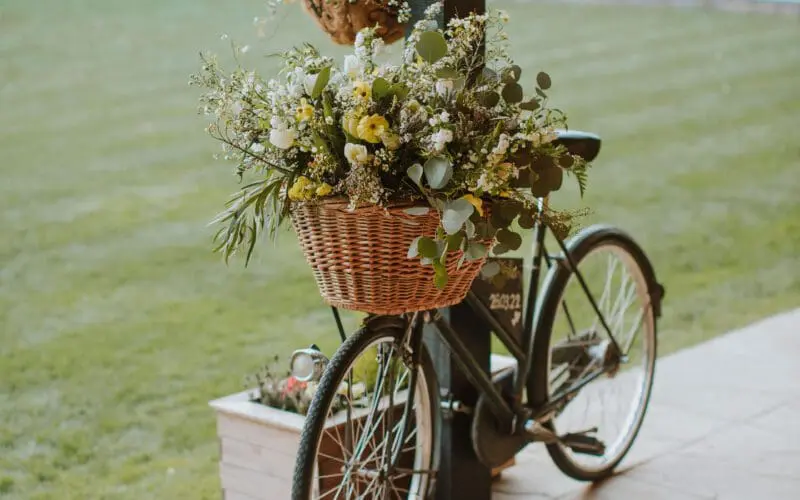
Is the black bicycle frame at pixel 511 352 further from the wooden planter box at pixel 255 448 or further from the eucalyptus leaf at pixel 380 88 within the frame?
the eucalyptus leaf at pixel 380 88

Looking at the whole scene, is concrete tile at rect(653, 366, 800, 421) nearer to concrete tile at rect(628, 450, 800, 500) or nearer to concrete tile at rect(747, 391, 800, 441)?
concrete tile at rect(747, 391, 800, 441)

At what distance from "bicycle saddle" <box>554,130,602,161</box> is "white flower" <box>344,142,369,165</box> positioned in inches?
39.9

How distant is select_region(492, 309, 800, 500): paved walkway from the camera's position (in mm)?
3328

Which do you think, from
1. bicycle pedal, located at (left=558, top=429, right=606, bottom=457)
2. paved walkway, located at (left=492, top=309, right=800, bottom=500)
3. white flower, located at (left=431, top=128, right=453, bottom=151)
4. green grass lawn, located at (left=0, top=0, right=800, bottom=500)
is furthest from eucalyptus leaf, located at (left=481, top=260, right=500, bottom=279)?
green grass lawn, located at (left=0, top=0, right=800, bottom=500)

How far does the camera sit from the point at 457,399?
2.97 m

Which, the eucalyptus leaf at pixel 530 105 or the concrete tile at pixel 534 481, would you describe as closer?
the eucalyptus leaf at pixel 530 105

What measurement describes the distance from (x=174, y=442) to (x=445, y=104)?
1.96 metres

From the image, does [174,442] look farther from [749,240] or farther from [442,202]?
[749,240]

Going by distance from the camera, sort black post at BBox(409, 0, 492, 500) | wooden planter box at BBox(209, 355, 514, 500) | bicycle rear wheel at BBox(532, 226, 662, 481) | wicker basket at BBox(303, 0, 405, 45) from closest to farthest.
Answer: wicker basket at BBox(303, 0, 405, 45)
wooden planter box at BBox(209, 355, 514, 500)
black post at BBox(409, 0, 492, 500)
bicycle rear wheel at BBox(532, 226, 662, 481)

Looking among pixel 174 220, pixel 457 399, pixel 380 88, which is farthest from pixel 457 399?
pixel 174 220

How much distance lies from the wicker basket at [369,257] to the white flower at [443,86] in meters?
0.24

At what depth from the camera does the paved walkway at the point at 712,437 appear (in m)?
3.33

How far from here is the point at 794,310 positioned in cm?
506

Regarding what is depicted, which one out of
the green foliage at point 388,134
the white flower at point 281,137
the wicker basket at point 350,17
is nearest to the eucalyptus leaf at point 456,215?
the green foliage at point 388,134
